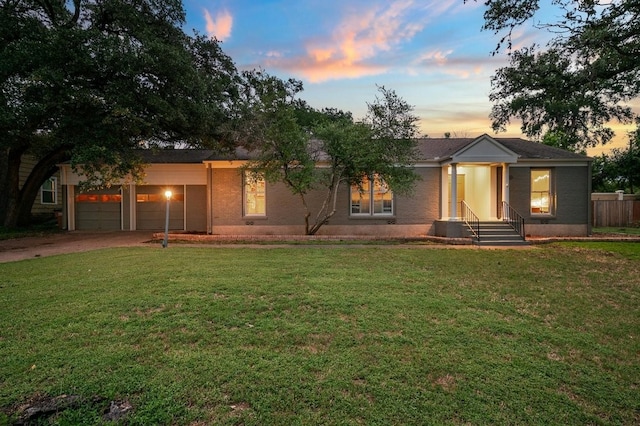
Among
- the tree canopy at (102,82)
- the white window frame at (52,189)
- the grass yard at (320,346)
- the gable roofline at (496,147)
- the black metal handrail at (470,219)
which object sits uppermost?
the tree canopy at (102,82)

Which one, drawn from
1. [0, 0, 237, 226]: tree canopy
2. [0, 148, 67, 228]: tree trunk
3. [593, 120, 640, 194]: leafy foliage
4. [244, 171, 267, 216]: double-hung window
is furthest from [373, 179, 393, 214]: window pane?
[593, 120, 640, 194]: leafy foliage

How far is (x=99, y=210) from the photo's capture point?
17156 mm

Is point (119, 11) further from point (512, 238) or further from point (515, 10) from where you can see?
point (512, 238)

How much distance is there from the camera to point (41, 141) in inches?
581

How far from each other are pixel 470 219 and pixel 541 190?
Answer: 3.44 meters

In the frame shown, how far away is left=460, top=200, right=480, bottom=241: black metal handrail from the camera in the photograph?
41.3 feet

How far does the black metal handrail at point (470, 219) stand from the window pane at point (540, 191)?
2720mm

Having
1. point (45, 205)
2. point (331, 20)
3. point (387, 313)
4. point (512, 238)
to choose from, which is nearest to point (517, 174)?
point (512, 238)

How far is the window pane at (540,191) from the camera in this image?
14.4 metres

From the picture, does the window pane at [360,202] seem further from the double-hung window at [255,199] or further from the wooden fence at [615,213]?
the wooden fence at [615,213]

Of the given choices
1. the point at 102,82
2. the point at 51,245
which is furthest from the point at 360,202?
the point at 51,245

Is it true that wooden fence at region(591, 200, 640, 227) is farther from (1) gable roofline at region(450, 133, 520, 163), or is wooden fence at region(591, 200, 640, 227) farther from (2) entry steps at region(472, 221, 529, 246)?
(2) entry steps at region(472, 221, 529, 246)

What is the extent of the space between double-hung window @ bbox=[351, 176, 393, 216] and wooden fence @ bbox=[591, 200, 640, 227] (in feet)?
45.7

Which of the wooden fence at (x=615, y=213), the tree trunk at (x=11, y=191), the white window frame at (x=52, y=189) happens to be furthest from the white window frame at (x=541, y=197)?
the white window frame at (x=52, y=189)
